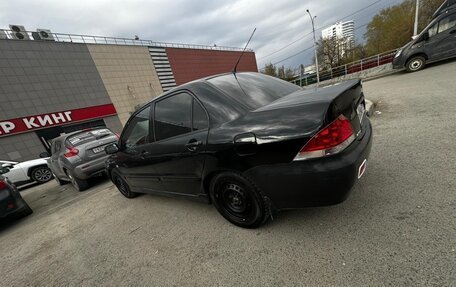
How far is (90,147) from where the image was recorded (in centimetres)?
530

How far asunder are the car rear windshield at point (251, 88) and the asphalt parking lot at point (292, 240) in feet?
4.47

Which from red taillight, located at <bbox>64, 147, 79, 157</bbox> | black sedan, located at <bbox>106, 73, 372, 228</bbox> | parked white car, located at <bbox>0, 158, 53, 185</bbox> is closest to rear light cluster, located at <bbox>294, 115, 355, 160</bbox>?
black sedan, located at <bbox>106, 73, 372, 228</bbox>

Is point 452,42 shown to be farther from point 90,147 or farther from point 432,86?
point 90,147

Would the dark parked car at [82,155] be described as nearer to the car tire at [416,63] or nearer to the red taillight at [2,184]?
the red taillight at [2,184]

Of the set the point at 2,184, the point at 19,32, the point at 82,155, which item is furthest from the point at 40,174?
the point at 19,32

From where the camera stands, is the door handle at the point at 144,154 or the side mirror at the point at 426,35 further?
the side mirror at the point at 426,35

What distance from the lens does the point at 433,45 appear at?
29.6ft

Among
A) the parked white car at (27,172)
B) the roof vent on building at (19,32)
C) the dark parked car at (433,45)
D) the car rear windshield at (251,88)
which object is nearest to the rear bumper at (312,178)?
the car rear windshield at (251,88)

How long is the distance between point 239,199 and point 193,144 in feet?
2.55

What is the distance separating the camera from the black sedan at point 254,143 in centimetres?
167

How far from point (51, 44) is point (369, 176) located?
77.7ft

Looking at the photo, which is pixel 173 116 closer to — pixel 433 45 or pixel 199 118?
pixel 199 118

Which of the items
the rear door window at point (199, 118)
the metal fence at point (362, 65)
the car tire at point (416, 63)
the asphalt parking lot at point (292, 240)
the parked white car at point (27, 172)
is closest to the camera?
the asphalt parking lot at point (292, 240)

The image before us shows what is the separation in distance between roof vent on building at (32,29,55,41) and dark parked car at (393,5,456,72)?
975 inches
